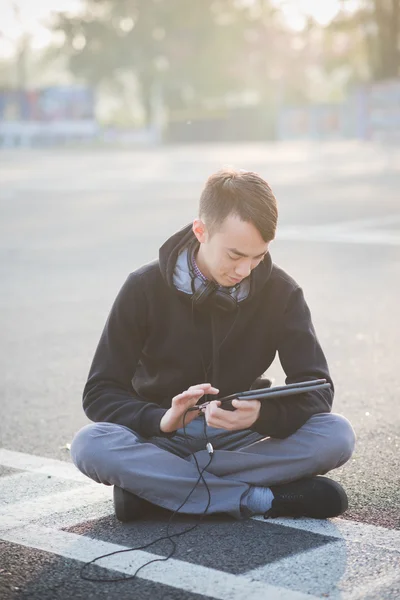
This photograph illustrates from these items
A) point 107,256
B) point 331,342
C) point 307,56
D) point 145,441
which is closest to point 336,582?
point 145,441

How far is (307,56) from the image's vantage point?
240 feet

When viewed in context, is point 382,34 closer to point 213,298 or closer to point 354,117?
point 354,117

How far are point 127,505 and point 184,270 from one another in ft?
2.57

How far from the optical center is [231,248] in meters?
3.74

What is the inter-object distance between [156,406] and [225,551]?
610mm

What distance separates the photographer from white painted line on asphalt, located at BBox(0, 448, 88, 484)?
176 inches

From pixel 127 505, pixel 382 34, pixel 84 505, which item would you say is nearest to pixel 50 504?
pixel 84 505

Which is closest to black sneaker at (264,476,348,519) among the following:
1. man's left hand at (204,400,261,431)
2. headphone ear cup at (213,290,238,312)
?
man's left hand at (204,400,261,431)

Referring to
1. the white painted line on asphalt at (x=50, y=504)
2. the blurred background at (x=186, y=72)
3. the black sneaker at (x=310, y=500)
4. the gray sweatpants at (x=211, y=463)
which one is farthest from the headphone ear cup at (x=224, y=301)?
the blurred background at (x=186, y=72)

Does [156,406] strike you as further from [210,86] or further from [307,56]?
[307,56]

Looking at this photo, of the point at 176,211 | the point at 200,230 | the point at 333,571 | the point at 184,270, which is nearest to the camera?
the point at 333,571

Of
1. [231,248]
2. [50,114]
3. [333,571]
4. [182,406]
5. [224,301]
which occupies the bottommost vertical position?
[50,114]

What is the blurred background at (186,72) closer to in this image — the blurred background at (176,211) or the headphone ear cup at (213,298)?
the blurred background at (176,211)

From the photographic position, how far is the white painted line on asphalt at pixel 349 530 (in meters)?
3.57
